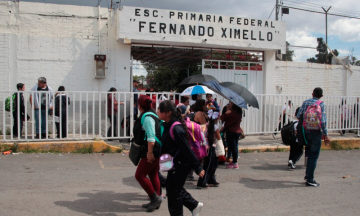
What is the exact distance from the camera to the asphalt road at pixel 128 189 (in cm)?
490

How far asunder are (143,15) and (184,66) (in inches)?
222

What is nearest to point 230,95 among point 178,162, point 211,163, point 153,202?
point 211,163

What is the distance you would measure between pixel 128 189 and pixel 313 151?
3564 millimetres

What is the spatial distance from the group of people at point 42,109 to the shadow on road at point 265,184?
4.91 meters

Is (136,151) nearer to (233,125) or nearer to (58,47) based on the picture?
(233,125)

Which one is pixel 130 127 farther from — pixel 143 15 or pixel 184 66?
pixel 184 66

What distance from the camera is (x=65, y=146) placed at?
846 cm

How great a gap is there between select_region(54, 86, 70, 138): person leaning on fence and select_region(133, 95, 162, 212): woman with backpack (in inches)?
174

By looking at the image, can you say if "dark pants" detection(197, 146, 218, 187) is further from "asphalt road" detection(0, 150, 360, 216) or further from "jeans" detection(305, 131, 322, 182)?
"jeans" detection(305, 131, 322, 182)

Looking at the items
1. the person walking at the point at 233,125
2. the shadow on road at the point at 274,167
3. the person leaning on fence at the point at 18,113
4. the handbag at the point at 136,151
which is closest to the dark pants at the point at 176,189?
the handbag at the point at 136,151

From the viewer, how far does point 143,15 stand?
10711 mm

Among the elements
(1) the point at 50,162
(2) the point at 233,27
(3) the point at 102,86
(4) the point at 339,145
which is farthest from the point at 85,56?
(4) the point at 339,145

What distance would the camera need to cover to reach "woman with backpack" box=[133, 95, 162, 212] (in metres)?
4.43

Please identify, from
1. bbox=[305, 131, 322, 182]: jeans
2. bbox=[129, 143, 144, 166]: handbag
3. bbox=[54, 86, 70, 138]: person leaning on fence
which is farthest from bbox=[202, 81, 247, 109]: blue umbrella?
bbox=[54, 86, 70, 138]: person leaning on fence
